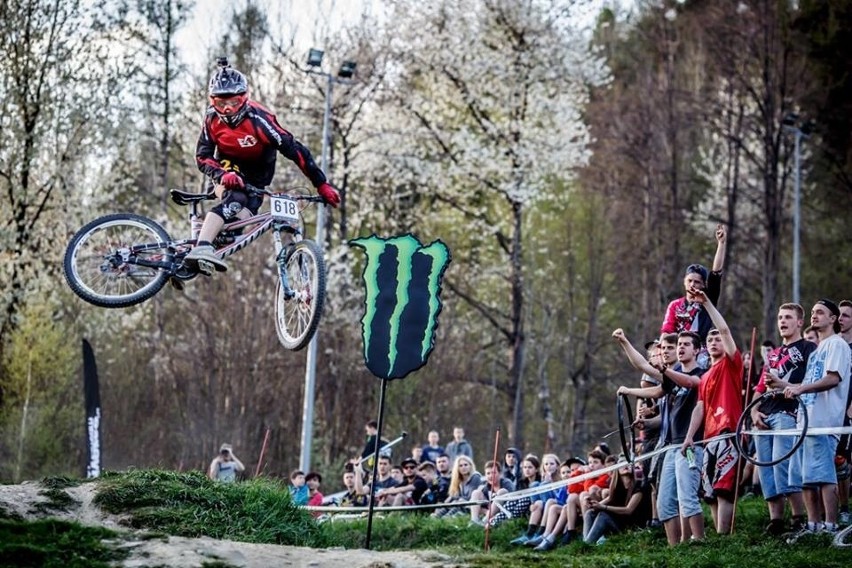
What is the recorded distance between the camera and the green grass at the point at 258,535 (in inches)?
370

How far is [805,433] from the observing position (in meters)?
10.7

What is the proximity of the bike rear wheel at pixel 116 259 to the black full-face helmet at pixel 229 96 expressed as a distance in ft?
4.73

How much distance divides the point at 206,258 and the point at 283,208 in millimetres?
906

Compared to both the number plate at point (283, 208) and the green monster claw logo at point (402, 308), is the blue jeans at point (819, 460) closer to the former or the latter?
the green monster claw logo at point (402, 308)

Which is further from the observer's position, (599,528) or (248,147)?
(599,528)

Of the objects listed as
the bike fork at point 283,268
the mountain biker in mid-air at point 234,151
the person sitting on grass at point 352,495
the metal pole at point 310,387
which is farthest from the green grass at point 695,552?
the metal pole at point 310,387

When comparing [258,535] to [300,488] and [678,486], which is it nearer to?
[678,486]

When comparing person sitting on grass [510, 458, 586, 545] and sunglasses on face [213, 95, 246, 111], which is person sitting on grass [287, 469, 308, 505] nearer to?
person sitting on grass [510, 458, 586, 545]

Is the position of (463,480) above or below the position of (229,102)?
below

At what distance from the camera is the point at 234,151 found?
1226cm

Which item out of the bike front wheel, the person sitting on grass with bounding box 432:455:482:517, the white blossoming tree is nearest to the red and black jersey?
the bike front wheel

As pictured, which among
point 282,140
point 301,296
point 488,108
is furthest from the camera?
point 488,108

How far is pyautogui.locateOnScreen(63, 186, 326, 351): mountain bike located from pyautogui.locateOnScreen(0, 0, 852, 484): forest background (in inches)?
559

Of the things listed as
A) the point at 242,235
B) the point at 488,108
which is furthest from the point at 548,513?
the point at 488,108
